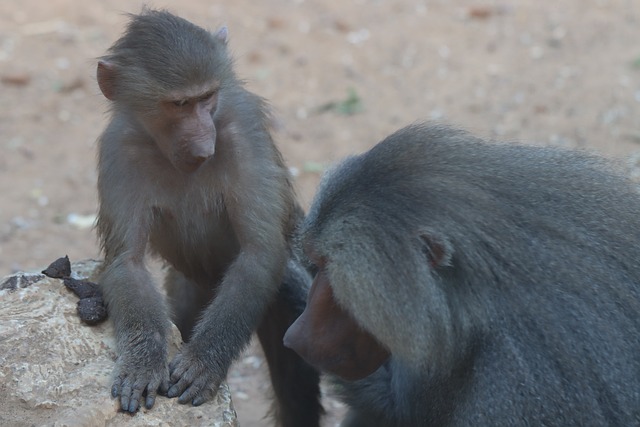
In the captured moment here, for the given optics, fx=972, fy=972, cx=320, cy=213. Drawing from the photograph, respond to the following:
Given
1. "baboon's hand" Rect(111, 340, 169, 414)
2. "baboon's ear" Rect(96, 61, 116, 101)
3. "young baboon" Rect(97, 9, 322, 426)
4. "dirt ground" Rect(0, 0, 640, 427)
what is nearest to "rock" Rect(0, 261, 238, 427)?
"baboon's hand" Rect(111, 340, 169, 414)

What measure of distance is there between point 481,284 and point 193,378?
1.20 meters

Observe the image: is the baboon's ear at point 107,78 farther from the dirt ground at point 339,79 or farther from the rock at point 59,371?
the dirt ground at point 339,79

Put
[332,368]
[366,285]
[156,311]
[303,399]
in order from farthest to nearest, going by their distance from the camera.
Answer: [303,399] → [156,311] → [332,368] → [366,285]

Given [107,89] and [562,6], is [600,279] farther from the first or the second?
[562,6]

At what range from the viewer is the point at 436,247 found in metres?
3.04

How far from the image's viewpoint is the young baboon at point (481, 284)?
3.02 meters

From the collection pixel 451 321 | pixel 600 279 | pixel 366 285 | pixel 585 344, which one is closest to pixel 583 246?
pixel 600 279

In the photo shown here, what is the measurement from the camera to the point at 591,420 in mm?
3072

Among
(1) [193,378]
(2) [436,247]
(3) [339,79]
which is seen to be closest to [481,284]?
(2) [436,247]

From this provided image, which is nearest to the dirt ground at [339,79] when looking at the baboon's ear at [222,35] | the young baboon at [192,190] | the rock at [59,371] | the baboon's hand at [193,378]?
the baboon's ear at [222,35]

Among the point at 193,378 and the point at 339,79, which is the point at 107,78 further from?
the point at 339,79

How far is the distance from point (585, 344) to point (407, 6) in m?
7.82

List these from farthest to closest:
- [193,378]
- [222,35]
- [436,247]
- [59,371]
A: [222,35], [193,378], [59,371], [436,247]

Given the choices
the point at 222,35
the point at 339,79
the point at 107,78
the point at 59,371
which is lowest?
the point at 339,79
